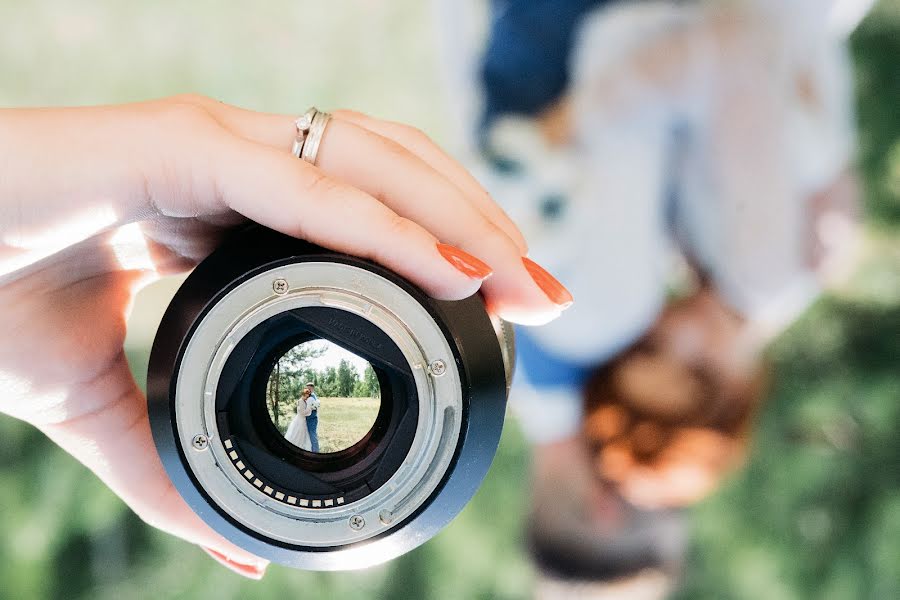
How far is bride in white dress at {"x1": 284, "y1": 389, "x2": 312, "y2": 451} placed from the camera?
477 millimetres

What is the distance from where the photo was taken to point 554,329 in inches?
47.3

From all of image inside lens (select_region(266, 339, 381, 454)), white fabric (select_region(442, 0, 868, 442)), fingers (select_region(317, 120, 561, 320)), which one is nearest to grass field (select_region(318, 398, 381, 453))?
image inside lens (select_region(266, 339, 381, 454))

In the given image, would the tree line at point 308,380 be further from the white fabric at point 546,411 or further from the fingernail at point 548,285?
the white fabric at point 546,411

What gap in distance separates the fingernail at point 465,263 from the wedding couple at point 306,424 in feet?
0.36

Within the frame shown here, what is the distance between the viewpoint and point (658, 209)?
46.6 inches

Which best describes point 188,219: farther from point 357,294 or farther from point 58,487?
point 58,487

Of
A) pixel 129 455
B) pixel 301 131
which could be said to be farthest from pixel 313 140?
pixel 129 455

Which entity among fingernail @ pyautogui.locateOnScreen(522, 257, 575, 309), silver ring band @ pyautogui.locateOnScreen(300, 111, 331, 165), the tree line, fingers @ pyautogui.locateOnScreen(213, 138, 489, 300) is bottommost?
the tree line

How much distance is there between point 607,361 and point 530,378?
4.6 inches

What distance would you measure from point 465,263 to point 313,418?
0.13 m

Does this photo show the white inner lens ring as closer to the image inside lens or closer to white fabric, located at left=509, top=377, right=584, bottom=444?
the image inside lens

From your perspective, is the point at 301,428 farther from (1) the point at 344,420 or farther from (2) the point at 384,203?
(2) the point at 384,203

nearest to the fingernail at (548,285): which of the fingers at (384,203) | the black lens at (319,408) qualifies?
the fingers at (384,203)

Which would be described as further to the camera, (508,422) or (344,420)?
(508,422)
